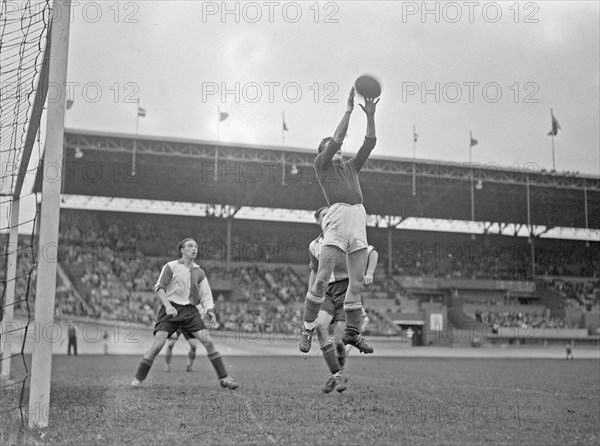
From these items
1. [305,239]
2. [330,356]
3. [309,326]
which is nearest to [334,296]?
[330,356]

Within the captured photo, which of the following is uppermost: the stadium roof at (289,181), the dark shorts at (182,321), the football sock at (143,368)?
the stadium roof at (289,181)

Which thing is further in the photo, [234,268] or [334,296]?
[234,268]

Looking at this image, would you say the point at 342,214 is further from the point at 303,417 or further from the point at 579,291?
the point at 579,291

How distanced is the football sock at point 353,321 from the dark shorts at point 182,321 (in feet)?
9.50

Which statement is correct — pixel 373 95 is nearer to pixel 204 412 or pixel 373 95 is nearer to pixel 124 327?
pixel 204 412

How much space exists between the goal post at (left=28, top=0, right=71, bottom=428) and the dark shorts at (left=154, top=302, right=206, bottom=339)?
3.56m

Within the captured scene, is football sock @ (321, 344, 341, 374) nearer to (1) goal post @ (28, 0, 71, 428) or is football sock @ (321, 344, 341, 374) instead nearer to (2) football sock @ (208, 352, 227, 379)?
(2) football sock @ (208, 352, 227, 379)

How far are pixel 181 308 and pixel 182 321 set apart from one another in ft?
0.62

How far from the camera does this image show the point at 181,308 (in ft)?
34.0

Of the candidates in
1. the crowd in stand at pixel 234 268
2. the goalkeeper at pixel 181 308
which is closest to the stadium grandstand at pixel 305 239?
the crowd in stand at pixel 234 268

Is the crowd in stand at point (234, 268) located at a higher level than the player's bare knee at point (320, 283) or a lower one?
higher

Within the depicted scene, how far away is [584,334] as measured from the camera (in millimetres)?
47188

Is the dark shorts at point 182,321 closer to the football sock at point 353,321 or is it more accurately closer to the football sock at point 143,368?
the football sock at point 143,368

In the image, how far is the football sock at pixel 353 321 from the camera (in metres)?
7.96
